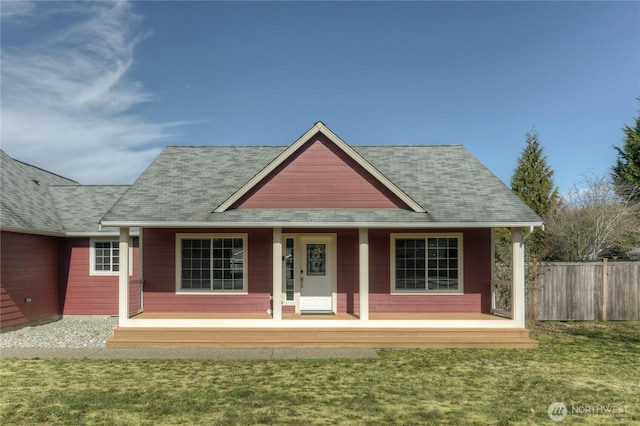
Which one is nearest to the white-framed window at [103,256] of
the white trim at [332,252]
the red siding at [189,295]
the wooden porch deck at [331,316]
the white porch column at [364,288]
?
the red siding at [189,295]

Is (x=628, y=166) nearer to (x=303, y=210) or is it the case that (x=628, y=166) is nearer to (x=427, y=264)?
(x=427, y=264)

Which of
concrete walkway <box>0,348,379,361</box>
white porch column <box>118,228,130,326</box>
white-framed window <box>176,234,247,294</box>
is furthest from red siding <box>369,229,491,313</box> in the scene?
white porch column <box>118,228,130,326</box>

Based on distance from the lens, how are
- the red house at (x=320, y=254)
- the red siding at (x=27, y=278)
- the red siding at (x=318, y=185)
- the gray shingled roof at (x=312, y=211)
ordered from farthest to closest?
the red siding at (x=27, y=278), the red siding at (x=318, y=185), the gray shingled roof at (x=312, y=211), the red house at (x=320, y=254)

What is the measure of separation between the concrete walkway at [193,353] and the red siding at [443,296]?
2.23 meters

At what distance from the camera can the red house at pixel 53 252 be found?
44.9 feet

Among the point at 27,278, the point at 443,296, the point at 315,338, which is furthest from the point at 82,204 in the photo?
the point at 443,296

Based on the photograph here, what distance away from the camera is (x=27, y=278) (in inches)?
558

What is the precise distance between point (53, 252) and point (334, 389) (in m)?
12.5

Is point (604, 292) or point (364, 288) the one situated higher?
point (364, 288)

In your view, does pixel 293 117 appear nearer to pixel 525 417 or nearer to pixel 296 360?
pixel 296 360

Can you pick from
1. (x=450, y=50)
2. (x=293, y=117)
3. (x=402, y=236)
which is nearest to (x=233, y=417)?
(x=402, y=236)

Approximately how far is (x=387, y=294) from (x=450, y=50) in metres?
10.5

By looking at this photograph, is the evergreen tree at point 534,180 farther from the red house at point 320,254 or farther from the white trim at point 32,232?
the white trim at point 32,232

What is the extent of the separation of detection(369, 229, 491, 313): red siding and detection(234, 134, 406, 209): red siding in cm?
132
